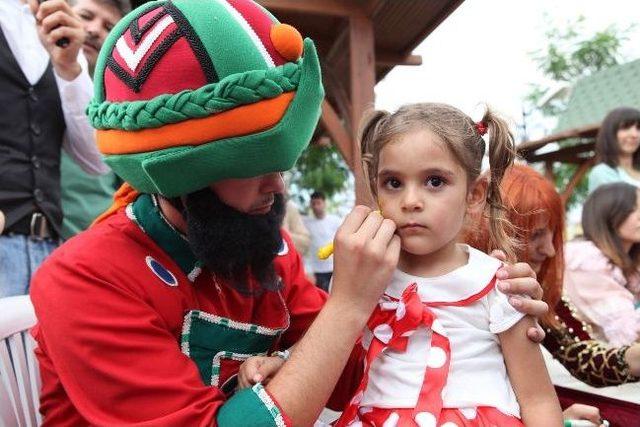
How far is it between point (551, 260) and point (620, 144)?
2749 mm

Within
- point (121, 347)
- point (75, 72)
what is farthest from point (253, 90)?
point (75, 72)

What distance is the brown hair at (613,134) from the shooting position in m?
4.32

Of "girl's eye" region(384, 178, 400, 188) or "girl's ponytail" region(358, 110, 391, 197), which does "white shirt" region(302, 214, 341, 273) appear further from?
"girl's eye" region(384, 178, 400, 188)

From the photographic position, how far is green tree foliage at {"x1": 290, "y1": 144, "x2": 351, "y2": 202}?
15.4 m

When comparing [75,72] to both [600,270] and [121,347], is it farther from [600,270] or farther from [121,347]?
[600,270]

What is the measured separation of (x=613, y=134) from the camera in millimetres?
4375

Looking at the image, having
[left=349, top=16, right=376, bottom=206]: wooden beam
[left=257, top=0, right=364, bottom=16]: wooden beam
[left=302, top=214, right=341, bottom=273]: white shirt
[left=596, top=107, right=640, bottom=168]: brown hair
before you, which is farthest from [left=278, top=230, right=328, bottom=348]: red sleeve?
[left=302, top=214, right=341, bottom=273]: white shirt

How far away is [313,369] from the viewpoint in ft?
3.78

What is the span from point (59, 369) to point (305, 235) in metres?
5.43

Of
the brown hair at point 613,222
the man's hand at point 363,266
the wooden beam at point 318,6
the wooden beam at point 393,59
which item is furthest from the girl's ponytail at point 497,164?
the wooden beam at point 393,59

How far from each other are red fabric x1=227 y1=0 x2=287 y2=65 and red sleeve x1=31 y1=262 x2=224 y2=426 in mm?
564

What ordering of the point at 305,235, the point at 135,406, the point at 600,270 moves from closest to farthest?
the point at 135,406 < the point at 600,270 < the point at 305,235

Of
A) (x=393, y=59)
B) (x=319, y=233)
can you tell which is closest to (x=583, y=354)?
(x=393, y=59)

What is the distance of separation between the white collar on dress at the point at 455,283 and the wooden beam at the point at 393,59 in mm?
4373
